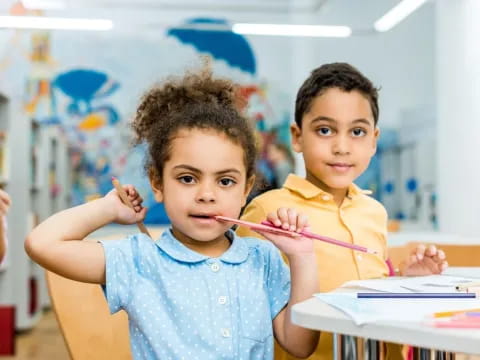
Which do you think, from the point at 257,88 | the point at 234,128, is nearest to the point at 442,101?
the point at 234,128

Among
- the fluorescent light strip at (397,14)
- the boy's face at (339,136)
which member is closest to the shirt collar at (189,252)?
the boy's face at (339,136)

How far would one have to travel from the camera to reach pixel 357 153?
145cm

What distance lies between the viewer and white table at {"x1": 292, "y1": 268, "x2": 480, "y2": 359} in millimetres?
727

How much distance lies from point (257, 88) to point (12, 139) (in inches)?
89.4

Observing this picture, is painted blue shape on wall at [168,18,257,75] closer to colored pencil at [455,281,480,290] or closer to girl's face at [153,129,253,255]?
girl's face at [153,129,253,255]

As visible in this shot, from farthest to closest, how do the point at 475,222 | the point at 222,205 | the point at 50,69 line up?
the point at 50,69, the point at 475,222, the point at 222,205

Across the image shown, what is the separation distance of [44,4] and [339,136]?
4.76 meters

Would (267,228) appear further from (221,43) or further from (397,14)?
(221,43)

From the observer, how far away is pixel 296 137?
154cm

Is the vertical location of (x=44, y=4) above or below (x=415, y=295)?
above

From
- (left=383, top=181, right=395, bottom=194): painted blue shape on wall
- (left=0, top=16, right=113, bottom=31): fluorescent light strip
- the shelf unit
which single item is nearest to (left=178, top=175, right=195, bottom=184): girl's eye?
the shelf unit

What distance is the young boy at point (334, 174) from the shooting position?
143 centimetres

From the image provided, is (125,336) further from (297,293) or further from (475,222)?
(475,222)

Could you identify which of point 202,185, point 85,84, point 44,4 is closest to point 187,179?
point 202,185
